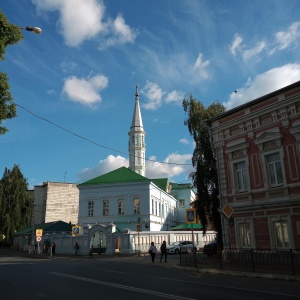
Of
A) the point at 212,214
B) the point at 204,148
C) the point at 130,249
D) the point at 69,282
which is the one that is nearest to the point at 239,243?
the point at 212,214

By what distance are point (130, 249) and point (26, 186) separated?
27.3 metres

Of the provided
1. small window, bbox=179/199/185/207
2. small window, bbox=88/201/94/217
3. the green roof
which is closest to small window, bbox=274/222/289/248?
the green roof

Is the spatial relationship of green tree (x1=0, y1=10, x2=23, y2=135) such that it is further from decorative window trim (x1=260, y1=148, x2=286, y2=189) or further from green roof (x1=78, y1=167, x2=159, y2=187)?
green roof (x1=78, y1=167, x2=159, y2=187)

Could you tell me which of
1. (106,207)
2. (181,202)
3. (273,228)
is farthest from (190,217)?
(181,202)

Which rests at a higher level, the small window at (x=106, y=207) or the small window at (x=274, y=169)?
the small window at (x=106, y=207)

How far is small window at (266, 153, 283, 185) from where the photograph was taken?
63.8ft

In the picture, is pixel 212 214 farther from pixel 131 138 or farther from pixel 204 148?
pixel 131 138

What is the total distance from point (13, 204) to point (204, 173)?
121 ft

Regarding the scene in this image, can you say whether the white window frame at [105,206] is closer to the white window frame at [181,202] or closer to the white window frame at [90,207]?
the white window frame at [90,207]

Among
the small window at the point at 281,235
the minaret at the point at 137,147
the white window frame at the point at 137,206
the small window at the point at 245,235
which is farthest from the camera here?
the minaret at the point at 137,147

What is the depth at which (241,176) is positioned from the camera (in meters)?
21.6

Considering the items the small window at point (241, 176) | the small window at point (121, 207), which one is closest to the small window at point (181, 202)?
the small window at point (121, 207)

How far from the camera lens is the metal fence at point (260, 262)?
14945 millimetres

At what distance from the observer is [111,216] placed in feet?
149
